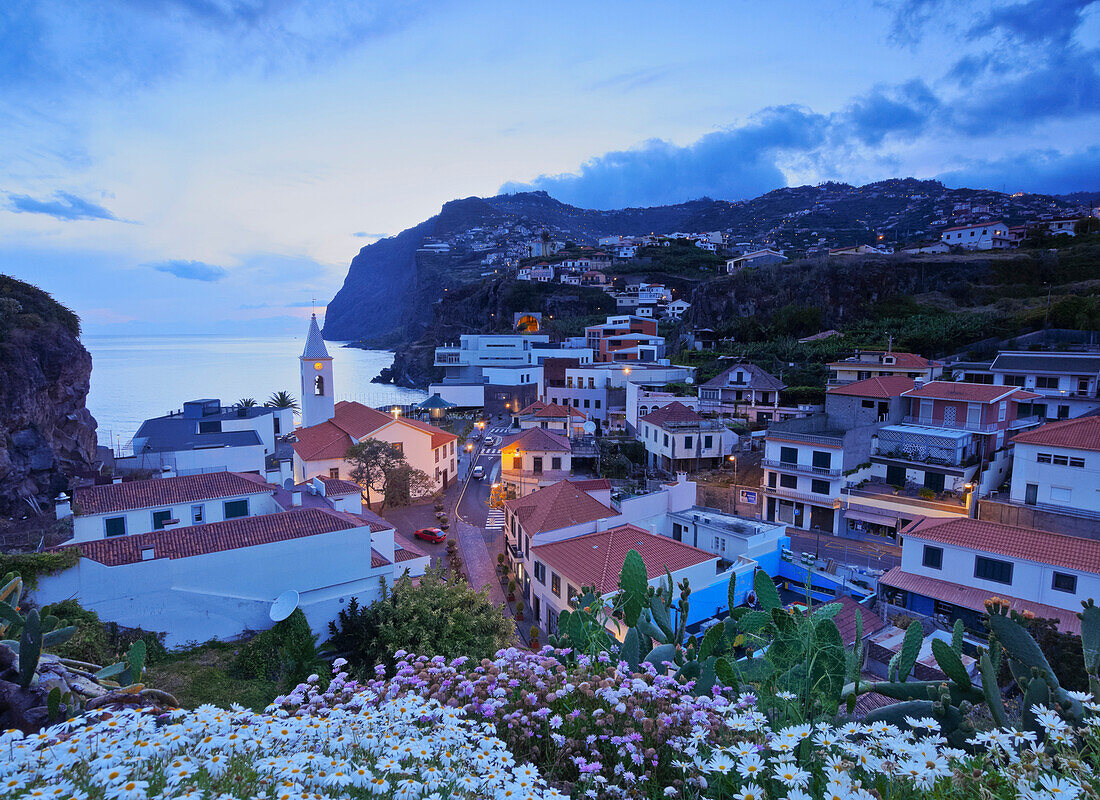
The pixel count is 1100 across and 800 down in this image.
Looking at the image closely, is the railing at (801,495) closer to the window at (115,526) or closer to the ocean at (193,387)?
the window at (115,526)

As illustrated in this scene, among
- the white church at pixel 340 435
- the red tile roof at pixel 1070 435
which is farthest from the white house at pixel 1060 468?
the white church at pixel 340 435

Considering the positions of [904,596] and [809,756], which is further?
[904,596]

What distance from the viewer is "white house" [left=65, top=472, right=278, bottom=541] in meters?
15.0

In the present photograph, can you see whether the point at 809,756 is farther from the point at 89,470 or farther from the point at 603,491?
the point at 89,470

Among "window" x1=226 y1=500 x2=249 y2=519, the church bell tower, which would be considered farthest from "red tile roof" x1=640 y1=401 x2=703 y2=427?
"window" x1=226 y1=500 x2=249 y2=519

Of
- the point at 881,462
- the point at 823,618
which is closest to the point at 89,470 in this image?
the point at 823,618

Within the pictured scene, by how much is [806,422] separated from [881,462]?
382 centimetres

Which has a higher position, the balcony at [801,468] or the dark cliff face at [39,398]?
the dark cliff face at [39,398]

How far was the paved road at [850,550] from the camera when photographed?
2078 centimetres

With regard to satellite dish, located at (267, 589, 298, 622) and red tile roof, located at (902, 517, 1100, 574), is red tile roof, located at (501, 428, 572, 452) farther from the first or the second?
satellite dish, located at (267, 589, 298, 622)

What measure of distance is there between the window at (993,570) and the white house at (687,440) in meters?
15.2

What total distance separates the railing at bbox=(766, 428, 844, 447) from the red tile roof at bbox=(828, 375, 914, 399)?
5.61 metres

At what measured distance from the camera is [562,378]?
174 feet

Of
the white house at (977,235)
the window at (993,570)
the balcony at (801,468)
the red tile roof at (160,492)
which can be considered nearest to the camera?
the red tile roof at (160,492)
